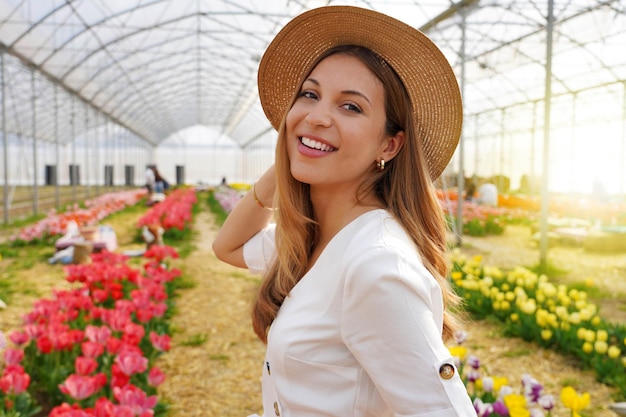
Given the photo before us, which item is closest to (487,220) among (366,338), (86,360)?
(86,360)

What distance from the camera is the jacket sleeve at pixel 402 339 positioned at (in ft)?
2.67

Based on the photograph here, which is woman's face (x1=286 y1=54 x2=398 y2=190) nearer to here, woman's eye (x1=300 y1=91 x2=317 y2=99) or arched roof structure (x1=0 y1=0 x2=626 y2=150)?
woman's eye (x1=300 y1=91 x2=317 y2=99)

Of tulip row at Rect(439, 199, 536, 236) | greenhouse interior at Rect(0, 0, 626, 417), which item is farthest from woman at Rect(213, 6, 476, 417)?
tulip row at Rect(439, 199, 536, 236)

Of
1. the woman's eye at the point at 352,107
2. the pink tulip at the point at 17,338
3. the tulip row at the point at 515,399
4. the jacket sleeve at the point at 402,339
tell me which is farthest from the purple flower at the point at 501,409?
the pink tulip at the point at 17,338

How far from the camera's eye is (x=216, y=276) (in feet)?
19.6

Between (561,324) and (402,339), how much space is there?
10.5 ft

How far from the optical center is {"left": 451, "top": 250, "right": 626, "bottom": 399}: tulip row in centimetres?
302

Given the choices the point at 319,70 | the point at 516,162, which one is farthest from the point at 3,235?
the point at 516,162

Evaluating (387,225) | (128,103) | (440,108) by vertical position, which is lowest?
(387,225)

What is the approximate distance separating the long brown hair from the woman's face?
0.03 m

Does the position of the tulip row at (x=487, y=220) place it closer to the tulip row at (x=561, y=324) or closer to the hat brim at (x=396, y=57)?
the tulip row at (x=561, y=324)

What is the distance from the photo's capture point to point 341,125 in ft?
3.54

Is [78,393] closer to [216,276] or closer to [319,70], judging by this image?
[319,70]

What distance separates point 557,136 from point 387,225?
65.6ft
